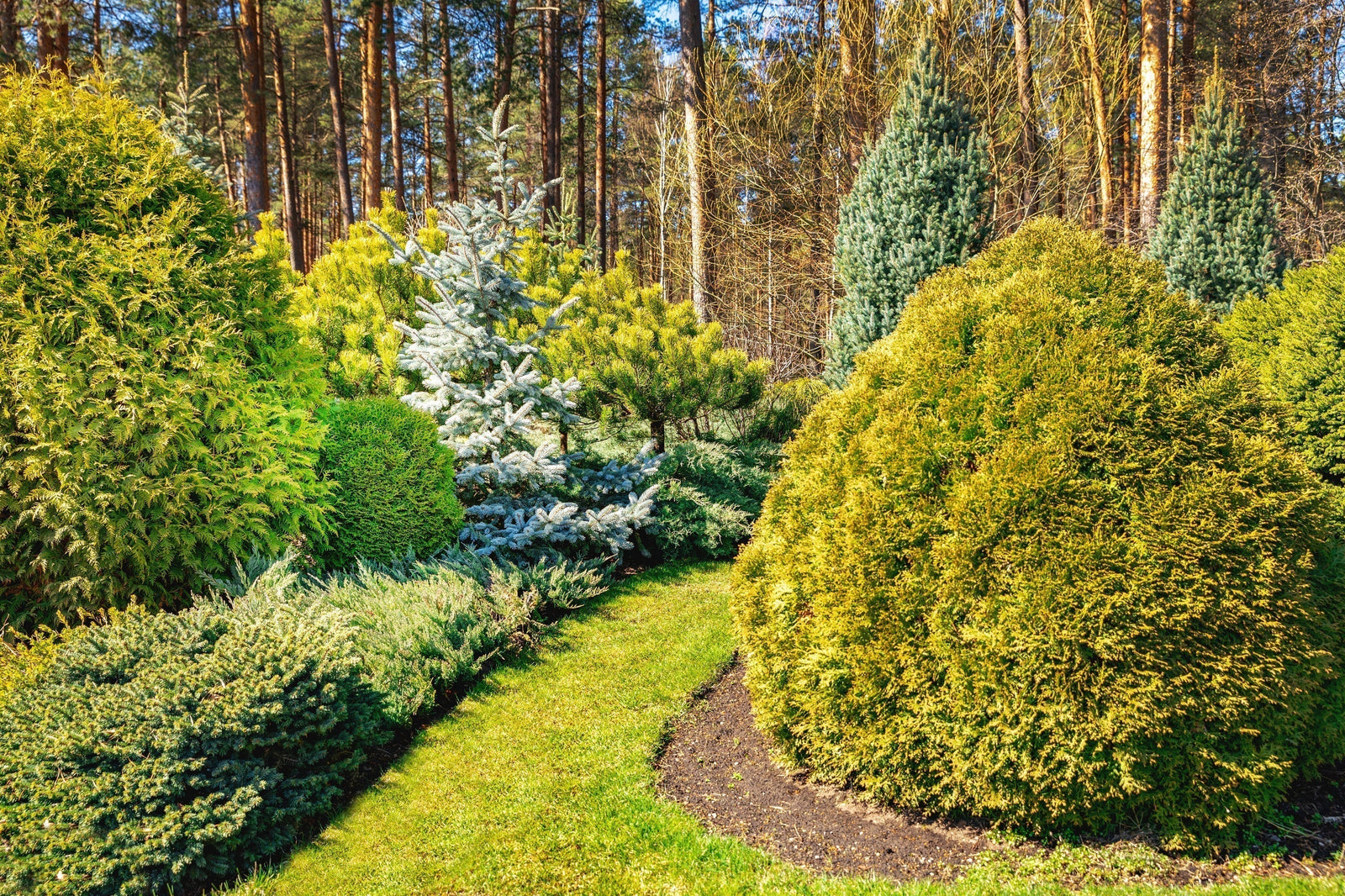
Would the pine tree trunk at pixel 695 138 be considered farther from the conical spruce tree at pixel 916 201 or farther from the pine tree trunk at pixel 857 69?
the conical spruce tree at pixel 916 201

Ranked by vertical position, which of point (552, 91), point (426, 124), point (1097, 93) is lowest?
point (1097, 93)

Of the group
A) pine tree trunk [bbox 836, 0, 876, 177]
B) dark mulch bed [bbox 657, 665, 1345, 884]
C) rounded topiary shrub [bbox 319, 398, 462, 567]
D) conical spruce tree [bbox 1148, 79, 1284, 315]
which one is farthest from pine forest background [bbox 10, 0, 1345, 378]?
dark mulch bed [bbox 657, 665, 1345, 884]

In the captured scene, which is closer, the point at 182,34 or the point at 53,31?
the point at 53,31

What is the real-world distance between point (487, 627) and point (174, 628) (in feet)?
6.16

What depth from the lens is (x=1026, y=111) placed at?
381 inches

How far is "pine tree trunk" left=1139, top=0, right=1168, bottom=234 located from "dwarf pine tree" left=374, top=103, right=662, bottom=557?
9163 mm

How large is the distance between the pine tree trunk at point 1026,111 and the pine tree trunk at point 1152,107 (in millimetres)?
2039

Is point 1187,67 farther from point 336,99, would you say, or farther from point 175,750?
point 175,750

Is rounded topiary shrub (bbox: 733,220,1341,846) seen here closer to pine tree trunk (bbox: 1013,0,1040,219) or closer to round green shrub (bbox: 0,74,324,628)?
round green shrub (bbox: 0,74,324,628)

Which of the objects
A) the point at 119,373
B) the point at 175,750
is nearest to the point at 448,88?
the point at 119,373

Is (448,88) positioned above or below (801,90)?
above

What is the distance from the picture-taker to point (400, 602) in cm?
510

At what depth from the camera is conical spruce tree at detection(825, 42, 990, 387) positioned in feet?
26.4

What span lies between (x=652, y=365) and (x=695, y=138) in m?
5.35
